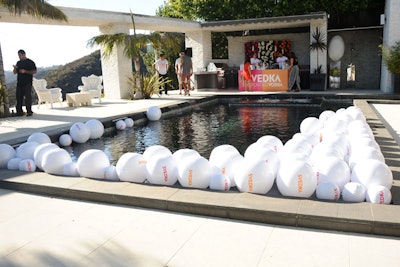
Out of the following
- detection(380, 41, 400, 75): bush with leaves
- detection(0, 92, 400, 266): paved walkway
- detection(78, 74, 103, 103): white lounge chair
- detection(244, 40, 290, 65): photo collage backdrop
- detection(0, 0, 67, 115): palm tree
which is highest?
detection(0, 0, 67, 115): palm tree

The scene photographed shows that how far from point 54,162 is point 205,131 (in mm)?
4041

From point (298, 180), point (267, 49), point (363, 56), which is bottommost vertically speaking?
point (298, 180)

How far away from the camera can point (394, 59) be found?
13070 millimetres

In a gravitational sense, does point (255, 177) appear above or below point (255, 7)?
below

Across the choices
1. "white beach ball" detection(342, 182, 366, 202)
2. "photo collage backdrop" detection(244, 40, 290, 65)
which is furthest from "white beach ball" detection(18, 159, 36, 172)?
"photo collage backdrop" detection(244, 40, 290, 65)

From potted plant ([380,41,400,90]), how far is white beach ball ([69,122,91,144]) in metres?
10.8

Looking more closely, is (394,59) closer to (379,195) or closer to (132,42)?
Answer: (132,42)

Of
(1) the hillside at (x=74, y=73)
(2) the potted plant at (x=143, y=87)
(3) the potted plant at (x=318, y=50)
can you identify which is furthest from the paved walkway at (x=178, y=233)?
(1) the hillside at (x=74, y=73)

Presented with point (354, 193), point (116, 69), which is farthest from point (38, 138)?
point (116, 69)

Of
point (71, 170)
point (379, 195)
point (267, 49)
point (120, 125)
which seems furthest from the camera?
point (267, 49)

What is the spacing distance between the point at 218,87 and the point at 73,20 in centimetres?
807

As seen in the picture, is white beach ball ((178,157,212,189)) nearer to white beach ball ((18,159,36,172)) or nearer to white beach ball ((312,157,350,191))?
white beach ball ((312,157,350,191))

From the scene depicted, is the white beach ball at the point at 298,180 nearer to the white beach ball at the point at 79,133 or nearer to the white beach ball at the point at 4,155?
the white beach ball at the point at 4,155

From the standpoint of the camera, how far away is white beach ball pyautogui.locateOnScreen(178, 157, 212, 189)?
13.3 ft
